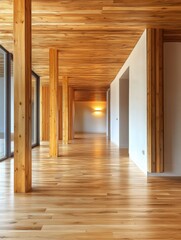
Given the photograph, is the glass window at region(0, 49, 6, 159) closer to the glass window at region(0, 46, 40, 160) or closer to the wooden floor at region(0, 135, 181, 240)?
the glass window at region(0, 46, 40, 160)

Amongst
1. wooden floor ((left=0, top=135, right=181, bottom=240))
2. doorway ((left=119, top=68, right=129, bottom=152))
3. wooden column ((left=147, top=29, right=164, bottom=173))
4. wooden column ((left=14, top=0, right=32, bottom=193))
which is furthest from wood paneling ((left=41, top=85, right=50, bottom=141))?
wooden column ((left=14, top=0, right=32, bottom=193))

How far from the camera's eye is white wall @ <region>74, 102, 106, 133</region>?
715 inches

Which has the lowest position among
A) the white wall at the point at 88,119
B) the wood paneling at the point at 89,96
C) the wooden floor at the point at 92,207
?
the wooden floor at the point at 92,207

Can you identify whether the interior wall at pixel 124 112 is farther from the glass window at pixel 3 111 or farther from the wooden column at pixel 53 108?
the glass window at pixel 3 111

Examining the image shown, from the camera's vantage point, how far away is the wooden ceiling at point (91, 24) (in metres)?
3.60

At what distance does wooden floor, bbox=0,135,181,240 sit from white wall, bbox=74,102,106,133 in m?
13.7

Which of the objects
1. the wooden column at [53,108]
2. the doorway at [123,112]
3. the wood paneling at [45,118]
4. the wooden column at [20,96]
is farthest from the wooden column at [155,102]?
the wood paneling at [45,118]

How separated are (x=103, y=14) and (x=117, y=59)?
126 inches

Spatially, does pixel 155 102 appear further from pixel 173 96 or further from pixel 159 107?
pixel 173 96

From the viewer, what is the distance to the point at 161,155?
4.23 m

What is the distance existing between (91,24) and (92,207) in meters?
3.03

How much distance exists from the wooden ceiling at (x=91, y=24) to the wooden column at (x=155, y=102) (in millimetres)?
381

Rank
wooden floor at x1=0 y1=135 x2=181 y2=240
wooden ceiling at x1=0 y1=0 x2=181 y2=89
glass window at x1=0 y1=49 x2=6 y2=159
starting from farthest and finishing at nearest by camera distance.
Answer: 1. glass window at x1=0 y1=49 x2=6 y2=159
2. wooden ceiling at x1=0 y1=0 x2=181 y2=89
3. wooden floor at x1=0 y1=135 x2=181 y2=240

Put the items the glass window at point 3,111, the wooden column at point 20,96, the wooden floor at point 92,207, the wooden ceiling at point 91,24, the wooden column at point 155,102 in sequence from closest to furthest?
1. the wooden floor at point 92,207
2. the wooden column at point 20,96
3. the wooden ceiling at point 91,24
4. the wooden column at point 155,102
5. the glass window at point 3,111
